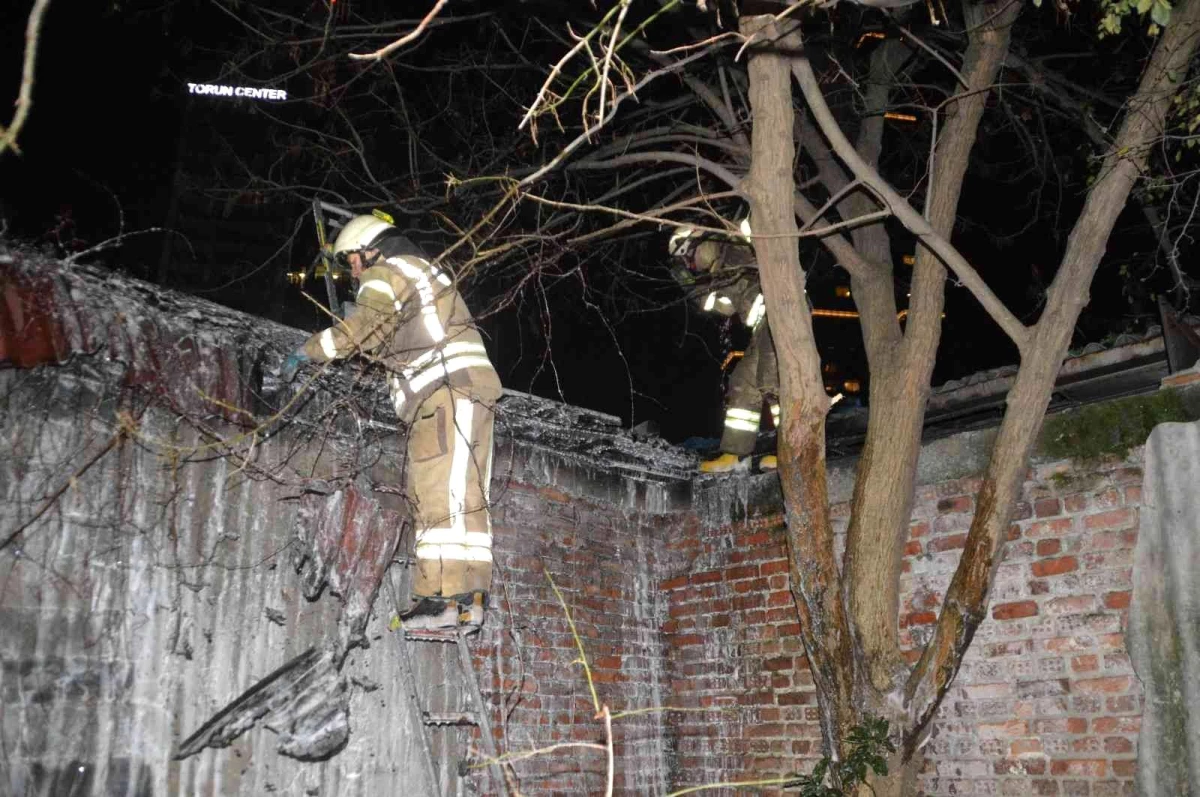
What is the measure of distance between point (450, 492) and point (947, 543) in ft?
9.04

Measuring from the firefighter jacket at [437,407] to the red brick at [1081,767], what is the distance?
2.87m

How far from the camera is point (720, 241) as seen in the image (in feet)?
22.8

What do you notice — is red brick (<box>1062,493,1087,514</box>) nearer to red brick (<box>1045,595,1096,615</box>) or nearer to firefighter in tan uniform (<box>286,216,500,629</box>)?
red brick (<box>1045,595,1096,615</box>)

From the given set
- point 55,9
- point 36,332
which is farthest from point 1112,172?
point 55,9

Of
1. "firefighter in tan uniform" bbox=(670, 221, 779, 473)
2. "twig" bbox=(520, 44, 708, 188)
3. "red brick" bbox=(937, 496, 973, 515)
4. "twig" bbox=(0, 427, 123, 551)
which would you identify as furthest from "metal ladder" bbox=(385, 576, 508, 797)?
"red brick" bbox=(937, 496, 973, 515)

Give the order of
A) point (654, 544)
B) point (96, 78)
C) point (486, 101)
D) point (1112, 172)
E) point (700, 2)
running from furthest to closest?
1. point (96, 78)
2. point (486, 101)
3. point (654, 544)
4. point (1112, 172)
5. point (700, 2)

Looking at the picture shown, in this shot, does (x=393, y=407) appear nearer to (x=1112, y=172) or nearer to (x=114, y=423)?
(x=114, y=423)

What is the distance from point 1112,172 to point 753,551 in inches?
122

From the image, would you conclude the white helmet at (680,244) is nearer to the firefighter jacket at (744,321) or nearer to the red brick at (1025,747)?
the firefighter jacket at (744,321)

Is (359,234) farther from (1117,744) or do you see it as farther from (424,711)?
(1117,744)

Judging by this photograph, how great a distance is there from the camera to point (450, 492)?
4.82 metres

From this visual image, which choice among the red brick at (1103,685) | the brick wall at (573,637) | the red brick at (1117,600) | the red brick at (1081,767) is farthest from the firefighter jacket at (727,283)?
the red brick at (1081,767)

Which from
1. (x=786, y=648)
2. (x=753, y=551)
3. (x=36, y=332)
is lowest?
(x=786, y=648)

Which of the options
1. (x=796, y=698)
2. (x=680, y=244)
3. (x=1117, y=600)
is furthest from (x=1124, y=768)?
(x=680, y=244)
